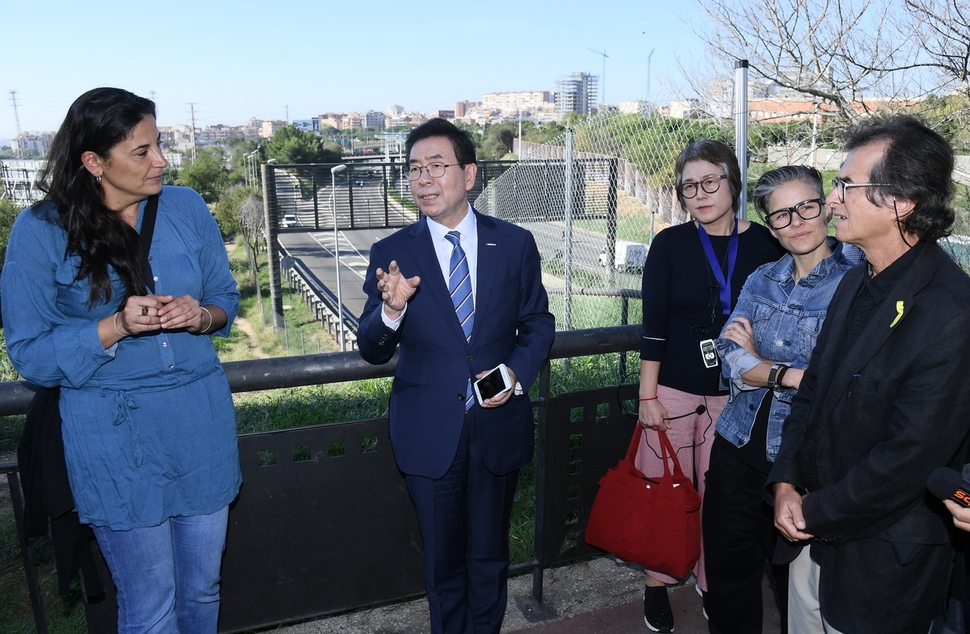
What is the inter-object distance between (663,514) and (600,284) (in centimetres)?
654

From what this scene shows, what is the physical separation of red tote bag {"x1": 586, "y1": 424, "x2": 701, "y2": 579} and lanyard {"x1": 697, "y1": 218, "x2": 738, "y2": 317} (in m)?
0.60

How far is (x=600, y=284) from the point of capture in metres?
9.41

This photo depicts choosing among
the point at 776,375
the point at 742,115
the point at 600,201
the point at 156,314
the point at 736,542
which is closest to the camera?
the point at 156,314

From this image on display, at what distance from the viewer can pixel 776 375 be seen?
2562mm

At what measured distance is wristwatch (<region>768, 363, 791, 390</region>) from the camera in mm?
2555

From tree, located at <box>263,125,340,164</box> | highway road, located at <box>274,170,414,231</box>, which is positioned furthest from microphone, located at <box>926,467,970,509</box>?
tree, located at <box>263,125,340,164</box>

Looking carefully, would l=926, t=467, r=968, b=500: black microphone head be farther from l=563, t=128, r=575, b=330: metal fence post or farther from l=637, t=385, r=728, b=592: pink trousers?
l=563, t=128, r=575, b=330: metal fence post

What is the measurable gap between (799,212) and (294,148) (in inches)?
3661

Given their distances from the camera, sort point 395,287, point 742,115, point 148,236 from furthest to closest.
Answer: point 742,115 → point 395,287 → point 148,236

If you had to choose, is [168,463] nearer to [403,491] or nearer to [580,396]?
[403,491]

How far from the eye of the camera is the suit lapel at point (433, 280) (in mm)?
2686

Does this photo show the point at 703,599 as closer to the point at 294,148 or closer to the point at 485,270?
the point at 485,270

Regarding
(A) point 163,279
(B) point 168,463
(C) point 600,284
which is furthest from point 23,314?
(C) point 600,284

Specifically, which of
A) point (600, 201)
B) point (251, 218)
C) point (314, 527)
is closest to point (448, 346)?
point (314, 527)
